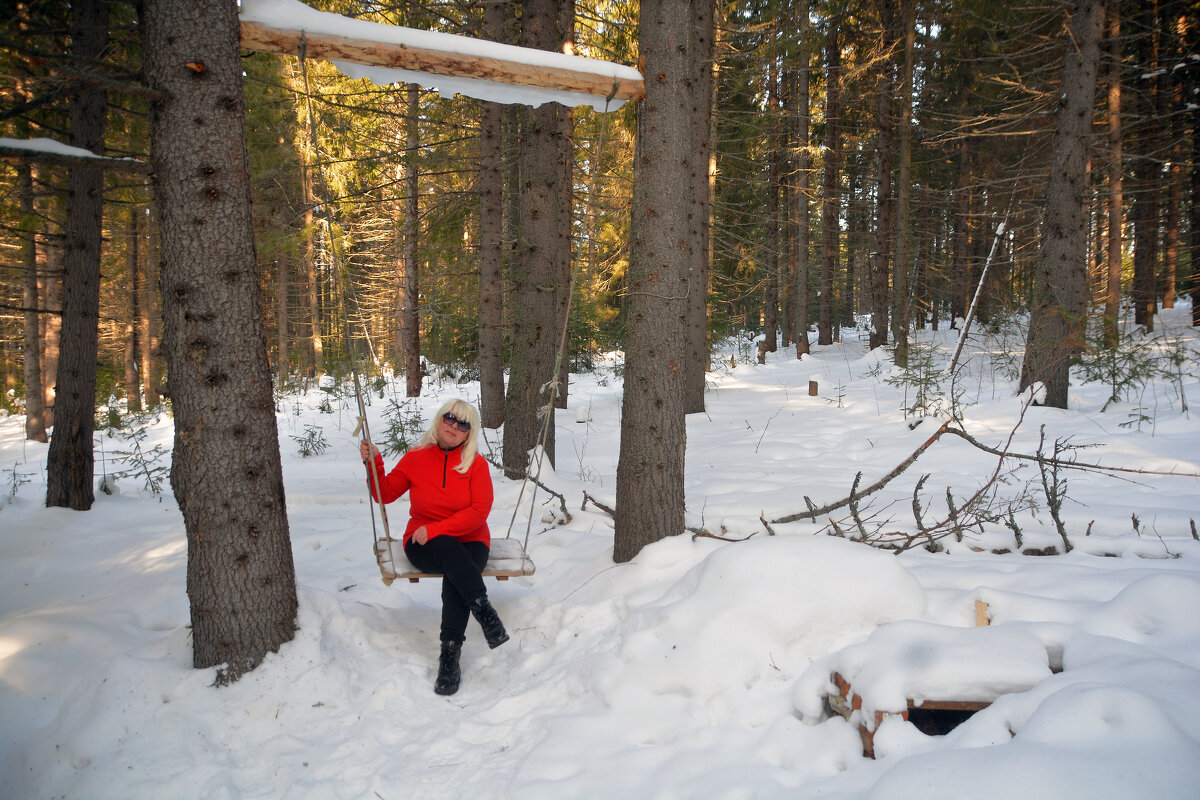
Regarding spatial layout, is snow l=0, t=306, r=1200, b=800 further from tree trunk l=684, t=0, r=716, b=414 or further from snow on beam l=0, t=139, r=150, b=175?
tree trunk l=684, t=0, r=716, b=414

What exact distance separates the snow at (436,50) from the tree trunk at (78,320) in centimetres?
382

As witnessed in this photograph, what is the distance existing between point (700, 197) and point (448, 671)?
7.96m

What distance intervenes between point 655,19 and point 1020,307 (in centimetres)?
1399

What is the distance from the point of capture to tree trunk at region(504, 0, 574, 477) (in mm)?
6836

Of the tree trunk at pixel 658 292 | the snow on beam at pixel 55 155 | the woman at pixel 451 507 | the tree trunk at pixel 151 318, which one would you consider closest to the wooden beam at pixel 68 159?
the snow on beam at pixel 55 155

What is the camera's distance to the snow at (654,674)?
87.0 inches

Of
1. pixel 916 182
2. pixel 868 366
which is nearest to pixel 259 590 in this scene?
pixel 868 366

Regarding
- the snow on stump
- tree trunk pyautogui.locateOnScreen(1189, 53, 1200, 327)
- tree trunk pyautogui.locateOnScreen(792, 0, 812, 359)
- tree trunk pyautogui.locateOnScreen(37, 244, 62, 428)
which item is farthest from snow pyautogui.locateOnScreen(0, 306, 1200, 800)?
tree trunk pyautogui.locateOnScreen(792, 0, 812, 359)

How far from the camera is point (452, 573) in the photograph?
145 inches

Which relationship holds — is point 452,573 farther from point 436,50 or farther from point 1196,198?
point 1196,198

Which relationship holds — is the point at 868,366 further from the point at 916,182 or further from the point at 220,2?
the point at 220,2

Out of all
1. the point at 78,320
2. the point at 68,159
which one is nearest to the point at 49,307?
the point at 78,320

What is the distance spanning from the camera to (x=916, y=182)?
23.9 metres

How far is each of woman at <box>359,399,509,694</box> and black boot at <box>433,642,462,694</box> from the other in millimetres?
80
